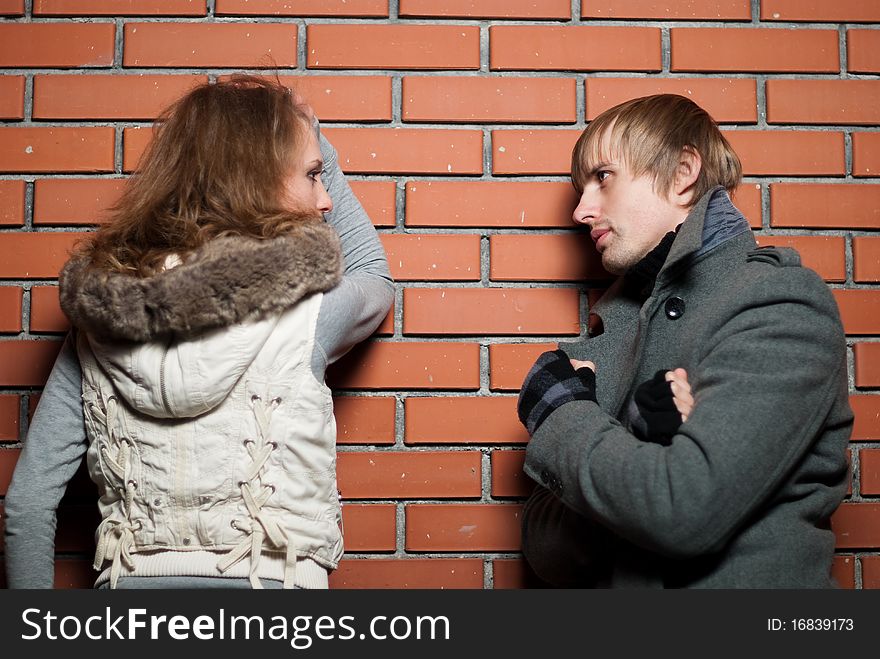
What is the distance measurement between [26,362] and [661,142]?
1.60 metres

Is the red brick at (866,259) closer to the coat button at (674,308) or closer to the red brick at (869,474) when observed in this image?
the red brick at (869,474)

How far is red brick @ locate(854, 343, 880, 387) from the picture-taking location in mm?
1993

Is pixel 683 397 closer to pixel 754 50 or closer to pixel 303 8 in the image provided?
pixel 754 50

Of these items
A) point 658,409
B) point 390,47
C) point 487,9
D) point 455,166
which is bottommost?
point 658,409

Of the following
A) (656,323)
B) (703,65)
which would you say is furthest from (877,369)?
(703,65)

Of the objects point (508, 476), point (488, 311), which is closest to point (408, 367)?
point (488, 311)

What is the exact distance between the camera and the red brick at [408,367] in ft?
6.47

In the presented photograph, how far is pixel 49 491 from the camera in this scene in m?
1.64

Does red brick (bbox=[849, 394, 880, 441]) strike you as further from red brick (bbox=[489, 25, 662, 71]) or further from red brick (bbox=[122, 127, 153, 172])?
red brick (bbox=[122, 127, 153, 172])

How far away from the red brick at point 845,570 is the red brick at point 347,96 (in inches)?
61.1

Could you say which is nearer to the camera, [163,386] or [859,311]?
[163,386]

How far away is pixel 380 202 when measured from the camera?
6.54ft
